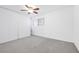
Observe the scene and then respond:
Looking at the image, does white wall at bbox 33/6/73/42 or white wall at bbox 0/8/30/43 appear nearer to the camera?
white wall at bbox 33/6/73/42

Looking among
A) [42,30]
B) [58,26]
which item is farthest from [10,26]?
[58,26]

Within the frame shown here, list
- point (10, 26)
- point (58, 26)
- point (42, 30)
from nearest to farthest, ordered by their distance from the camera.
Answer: point (42, 30), point (58, 26), point (10, 26)

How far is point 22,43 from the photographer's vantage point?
8.89 feet

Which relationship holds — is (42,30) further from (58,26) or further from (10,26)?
(10,26)

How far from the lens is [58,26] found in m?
2.40

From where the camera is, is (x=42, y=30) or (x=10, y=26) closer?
(x=42, y=30)

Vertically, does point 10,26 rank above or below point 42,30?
above

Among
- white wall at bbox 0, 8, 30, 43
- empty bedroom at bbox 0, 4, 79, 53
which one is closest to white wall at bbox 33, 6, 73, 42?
empty bedroom at bbox 0, 4, 79, 53

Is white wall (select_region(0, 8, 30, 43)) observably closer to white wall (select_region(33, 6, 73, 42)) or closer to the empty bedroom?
the empty bedroom

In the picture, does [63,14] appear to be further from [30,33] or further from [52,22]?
[30,33]

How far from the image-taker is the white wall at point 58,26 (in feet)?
7.02

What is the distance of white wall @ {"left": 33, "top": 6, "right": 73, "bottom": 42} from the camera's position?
2141 millimetres

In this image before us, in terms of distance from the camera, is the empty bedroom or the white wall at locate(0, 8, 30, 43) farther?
the white wall at locate(0, 8, 30, 43)
